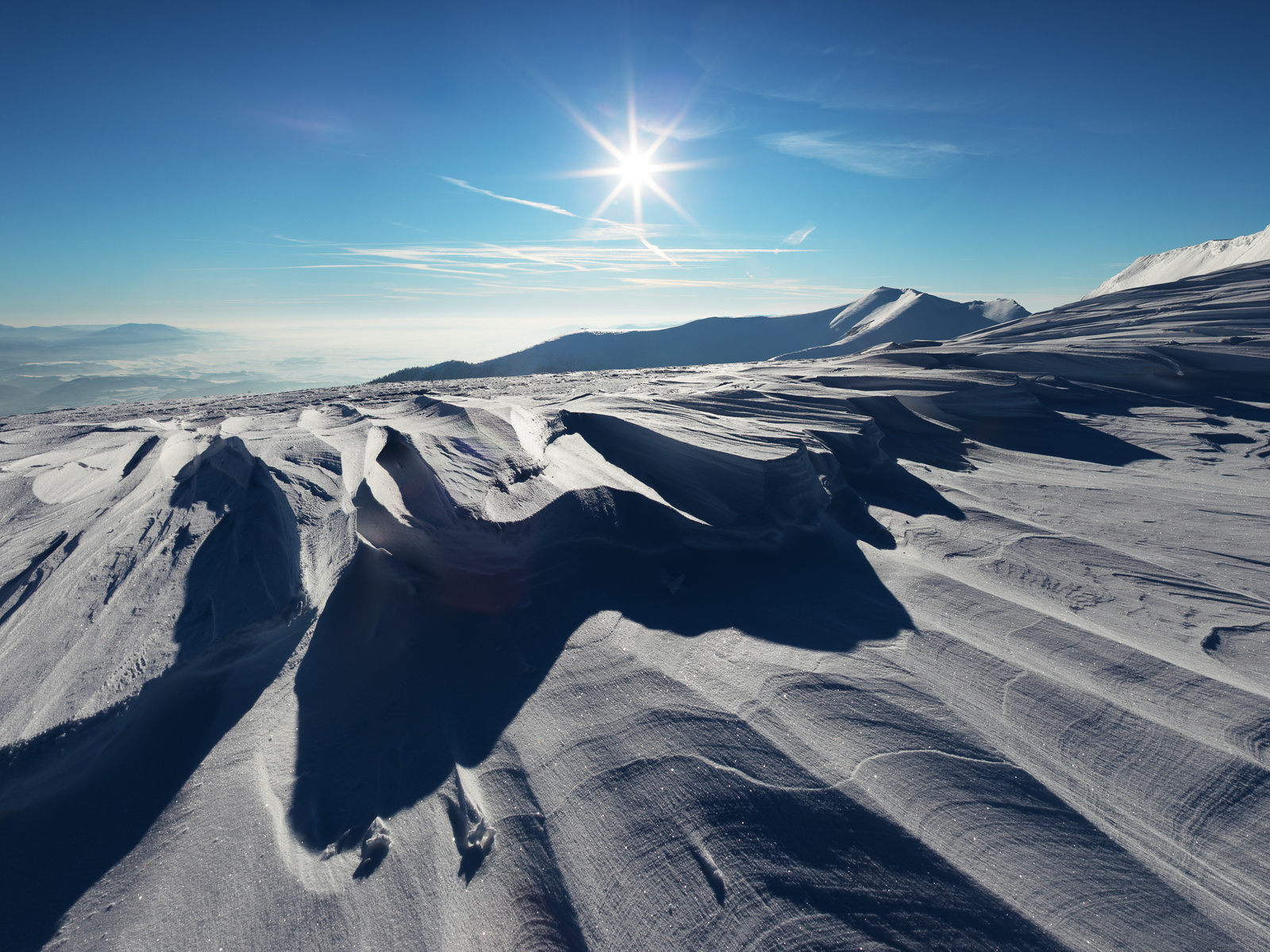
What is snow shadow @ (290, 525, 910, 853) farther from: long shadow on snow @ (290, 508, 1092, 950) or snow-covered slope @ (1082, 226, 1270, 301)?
snow-covered slope @ (1082, 226, 1270, 301)

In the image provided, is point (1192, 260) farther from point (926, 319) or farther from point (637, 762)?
point (637, 762)

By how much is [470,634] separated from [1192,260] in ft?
116

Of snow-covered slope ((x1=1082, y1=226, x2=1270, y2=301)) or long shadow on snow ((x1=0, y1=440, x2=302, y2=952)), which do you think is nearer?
long shadow on snow ((x1=0, y1=440, x2=302, y2=952))

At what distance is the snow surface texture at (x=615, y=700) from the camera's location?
172 centimetres

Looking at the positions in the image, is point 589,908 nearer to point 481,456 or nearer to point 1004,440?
point 481,456

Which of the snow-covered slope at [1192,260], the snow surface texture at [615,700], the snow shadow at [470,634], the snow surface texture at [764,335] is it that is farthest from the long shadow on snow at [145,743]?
the snow-covered slope at [1192,260]

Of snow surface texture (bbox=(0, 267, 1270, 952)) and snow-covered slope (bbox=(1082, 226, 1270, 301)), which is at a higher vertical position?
snow-covered slope (bbox=(1082, 226, 1270, 301))

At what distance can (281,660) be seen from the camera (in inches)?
110

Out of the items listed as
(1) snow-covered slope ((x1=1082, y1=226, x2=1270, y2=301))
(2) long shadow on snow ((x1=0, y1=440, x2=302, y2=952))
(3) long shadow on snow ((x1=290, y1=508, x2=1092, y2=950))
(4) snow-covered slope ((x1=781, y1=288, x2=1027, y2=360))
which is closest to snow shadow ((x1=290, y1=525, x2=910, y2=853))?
(3) long shadow on snow ((x1=290, y1=508, x2=1092, y2=950))

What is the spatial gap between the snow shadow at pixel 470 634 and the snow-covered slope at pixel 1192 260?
2330 centimetres

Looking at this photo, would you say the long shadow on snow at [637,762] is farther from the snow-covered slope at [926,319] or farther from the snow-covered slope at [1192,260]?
Answer: the snow-covered slope at [1192,260]

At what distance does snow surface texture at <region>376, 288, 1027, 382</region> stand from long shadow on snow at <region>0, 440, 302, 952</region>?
66.4 ft

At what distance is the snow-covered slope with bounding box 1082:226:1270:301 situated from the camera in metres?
19.8

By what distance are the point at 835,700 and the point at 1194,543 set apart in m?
3.60
